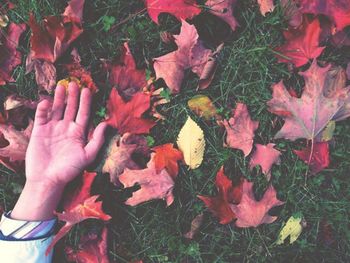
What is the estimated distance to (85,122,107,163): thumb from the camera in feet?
8.15

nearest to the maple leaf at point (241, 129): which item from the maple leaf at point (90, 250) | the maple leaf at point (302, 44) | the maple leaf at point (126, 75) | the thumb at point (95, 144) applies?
the maple leaf at point (302, 44)

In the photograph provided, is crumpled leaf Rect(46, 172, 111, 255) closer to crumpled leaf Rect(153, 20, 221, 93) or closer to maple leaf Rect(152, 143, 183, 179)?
maple leaf Rect(152, 143, 183, 179)

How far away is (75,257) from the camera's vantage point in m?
2.60

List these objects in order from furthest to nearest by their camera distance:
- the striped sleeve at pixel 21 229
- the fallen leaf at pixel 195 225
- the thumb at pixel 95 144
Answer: the fallen leaf at pixel 195 225, the thumb at pixel 95 144, the striped sleeve at pixel 21 229

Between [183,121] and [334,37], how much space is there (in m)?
0.77

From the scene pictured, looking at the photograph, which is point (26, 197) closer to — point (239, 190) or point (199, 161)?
point (199, 161)

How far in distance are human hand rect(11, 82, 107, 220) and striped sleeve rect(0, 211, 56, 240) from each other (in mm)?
33

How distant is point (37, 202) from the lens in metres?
2.45

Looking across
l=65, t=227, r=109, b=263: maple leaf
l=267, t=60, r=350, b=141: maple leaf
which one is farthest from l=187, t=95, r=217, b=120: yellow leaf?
l=65, t=227, r=109, b=263: maple leaf

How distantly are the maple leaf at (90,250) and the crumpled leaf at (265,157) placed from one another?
758 mm

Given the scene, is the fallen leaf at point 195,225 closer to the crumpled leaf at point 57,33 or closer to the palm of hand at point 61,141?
the palm of hand at point 61,141

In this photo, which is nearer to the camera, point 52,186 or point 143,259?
point 52,186

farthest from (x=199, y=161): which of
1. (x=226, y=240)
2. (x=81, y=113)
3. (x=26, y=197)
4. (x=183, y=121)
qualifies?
(x=26, y=197)

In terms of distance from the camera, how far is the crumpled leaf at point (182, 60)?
2.51m
